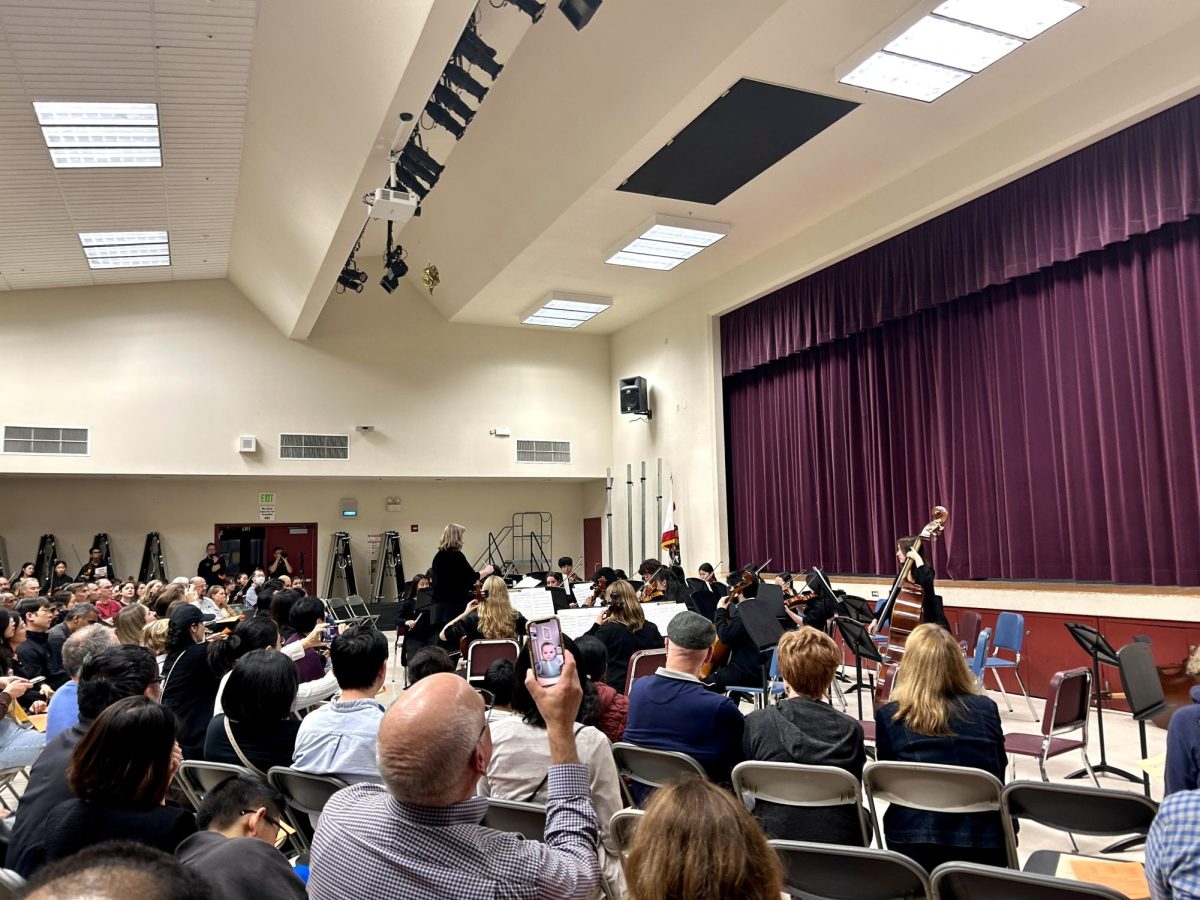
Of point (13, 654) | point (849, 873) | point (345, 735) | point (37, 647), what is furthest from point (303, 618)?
point (849, 873)

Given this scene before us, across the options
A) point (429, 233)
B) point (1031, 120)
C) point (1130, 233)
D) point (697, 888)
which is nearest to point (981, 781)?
point (697, 888)

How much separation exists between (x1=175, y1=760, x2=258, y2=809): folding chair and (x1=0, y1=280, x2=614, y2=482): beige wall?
11.0 m

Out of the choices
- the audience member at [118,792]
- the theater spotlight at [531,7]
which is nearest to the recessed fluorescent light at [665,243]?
the theater spotlight at [531,7]

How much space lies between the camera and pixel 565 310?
13281 mm

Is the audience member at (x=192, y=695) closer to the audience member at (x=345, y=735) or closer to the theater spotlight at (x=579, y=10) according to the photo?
the audience member at (x=345, y=735)

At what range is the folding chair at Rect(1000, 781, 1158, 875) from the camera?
7.45 feet

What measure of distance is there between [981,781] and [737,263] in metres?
9.92

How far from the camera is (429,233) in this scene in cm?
1209

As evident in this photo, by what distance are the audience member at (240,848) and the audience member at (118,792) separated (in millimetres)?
94

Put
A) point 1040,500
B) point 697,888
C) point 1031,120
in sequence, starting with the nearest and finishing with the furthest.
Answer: point 697,888 → point 1031,120 → point 1040,500

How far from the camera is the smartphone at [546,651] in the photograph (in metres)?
1.74

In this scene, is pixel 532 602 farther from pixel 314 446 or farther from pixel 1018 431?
pixel 314 446

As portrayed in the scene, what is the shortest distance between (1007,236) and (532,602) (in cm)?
589

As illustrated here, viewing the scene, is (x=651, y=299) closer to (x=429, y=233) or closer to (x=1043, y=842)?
(x=429, y=233)
